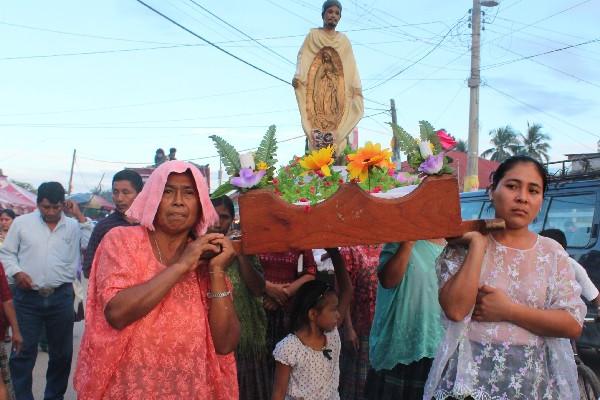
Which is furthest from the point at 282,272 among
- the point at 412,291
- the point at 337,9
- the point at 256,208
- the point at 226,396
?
the point at 337,9

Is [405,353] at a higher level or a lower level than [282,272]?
lower

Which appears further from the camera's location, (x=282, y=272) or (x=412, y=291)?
(x=282, y=272)

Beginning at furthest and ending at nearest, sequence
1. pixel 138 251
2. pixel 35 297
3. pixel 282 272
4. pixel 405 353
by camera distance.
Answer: pixel 35 297 → pixel 282 272 → pixel 405 353 → pixel 138 251

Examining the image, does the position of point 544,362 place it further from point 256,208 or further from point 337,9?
point 337,9

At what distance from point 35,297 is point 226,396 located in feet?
10.8

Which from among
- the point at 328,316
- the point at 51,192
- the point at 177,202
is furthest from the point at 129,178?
the point at 177,202

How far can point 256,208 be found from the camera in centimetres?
225

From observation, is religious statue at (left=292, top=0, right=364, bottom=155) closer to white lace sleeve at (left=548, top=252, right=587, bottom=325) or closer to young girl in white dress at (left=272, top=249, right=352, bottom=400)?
young girl in white dress at (left=272, top=249, right=352, bottom=400)

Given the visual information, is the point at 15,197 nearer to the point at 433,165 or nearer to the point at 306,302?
the point at 306,302

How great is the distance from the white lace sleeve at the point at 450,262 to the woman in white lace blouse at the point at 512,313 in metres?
0.03

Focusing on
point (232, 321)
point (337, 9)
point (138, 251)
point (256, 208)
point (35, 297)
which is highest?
point (337, 9)

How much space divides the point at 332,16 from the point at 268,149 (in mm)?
5567

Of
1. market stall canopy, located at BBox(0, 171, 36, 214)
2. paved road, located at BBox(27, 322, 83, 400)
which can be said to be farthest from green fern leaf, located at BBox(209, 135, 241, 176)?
market stall canopy, located at BBox(0, 171, 36, 214)

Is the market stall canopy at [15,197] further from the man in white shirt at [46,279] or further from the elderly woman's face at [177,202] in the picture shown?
the elderly woman's face at [177,202]
